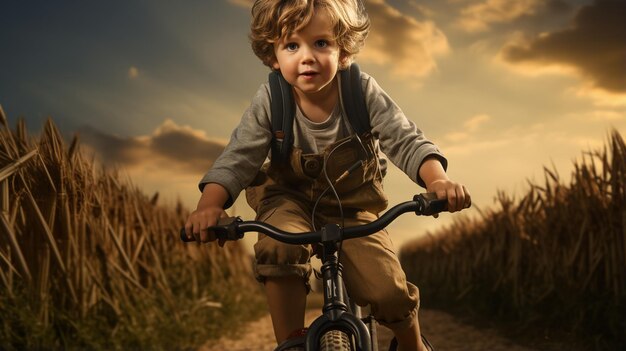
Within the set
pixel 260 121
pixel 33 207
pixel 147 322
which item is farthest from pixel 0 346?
pixel 260 121

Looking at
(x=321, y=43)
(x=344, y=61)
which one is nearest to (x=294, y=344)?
(x=321, y=43)

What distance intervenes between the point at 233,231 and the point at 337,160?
71cm

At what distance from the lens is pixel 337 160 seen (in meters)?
2.73

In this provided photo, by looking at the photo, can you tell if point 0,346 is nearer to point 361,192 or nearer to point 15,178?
point 15,178

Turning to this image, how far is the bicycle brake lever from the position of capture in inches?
86.4

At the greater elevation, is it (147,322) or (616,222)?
(616,222)

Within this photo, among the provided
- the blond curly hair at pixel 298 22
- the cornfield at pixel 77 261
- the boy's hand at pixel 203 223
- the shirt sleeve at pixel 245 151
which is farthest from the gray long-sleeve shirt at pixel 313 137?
the cornfield at pixel 77 261

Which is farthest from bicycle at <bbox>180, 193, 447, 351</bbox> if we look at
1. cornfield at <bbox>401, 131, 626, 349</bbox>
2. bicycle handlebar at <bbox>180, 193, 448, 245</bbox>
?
cornfield at <bbox>401, 131, 626, 349</bbox>

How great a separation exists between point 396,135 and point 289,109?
412 mm

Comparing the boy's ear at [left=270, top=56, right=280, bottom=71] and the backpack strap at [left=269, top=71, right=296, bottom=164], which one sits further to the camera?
the boy's ear at [left=270, top=56, right=280, bottom=71]

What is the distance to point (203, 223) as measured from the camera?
2242mm

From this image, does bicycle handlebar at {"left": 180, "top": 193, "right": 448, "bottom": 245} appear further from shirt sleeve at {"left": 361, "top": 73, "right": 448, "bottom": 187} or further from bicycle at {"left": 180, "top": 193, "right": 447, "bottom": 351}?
shirt sleeve at {"left": 361, "top": 73, "right": 448, "bottom": 187}

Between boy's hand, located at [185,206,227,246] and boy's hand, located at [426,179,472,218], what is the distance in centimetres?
69

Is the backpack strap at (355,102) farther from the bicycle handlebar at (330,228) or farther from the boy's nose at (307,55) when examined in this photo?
the bicycle handlebar at (330,228)
